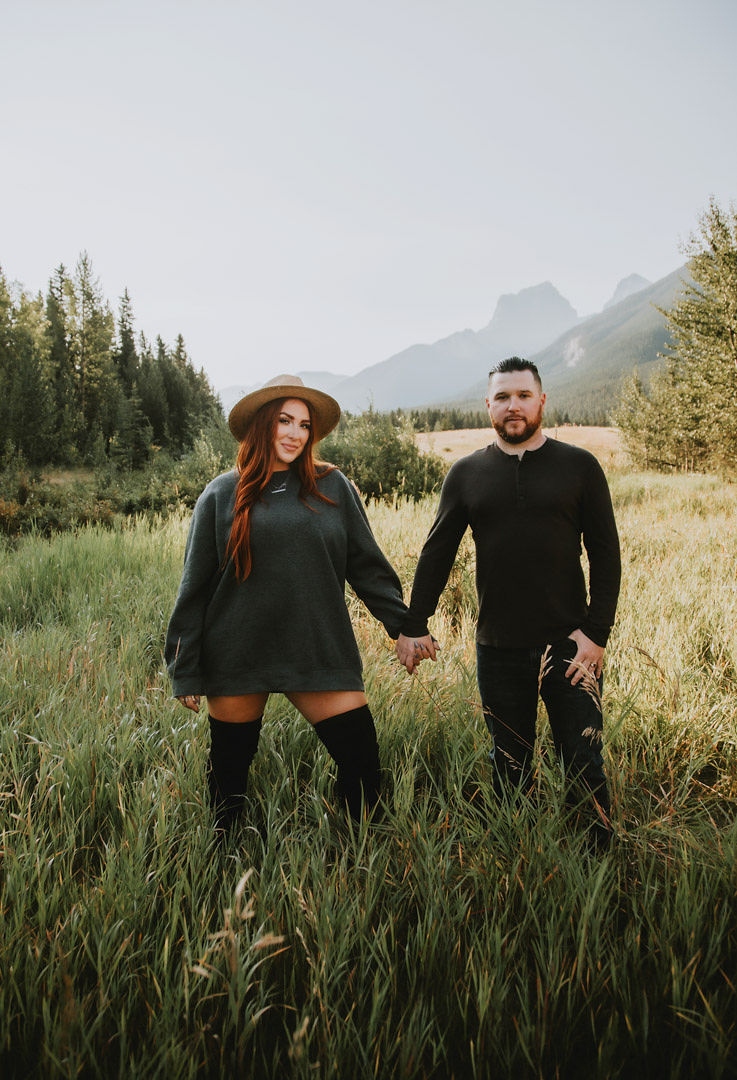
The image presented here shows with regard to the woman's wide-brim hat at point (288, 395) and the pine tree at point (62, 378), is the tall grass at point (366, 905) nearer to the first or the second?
the woman's wide-brim hat at point (288, 395)

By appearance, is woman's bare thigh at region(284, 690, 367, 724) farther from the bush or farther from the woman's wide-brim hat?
the bush

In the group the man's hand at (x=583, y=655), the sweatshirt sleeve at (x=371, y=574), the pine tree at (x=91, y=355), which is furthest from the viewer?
the pine tree at (x=91, y=355)

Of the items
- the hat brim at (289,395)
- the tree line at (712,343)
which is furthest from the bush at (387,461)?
the hat brim at (289,395)

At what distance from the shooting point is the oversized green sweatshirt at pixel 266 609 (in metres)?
2.07

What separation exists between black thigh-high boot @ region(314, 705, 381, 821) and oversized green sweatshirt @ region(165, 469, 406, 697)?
139mm

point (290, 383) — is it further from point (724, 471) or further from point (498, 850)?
point (724, 471)

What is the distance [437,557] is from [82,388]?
167ft

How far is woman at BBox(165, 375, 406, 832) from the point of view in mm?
2080

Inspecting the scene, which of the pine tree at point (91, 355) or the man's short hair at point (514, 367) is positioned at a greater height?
the pine tree at point (91, 355)

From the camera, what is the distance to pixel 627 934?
4.91 feet

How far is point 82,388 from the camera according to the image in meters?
44.9

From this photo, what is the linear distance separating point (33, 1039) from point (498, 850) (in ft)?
4.81

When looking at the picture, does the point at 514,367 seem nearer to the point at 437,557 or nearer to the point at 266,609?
the point at 437,557

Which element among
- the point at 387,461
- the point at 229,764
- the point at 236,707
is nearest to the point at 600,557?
the point at 236,707
